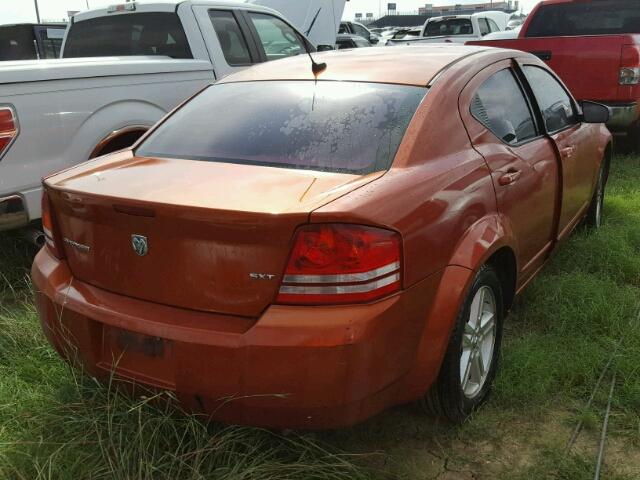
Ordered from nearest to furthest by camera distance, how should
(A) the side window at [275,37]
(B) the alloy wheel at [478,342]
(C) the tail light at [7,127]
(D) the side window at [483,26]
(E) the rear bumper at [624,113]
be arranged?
1. (B) the alloy wheel at [478,342]
2. (C) the tail light at [7,127]
3. (A) the side window at [275,37]
4. (E) the rear bumper at [624,113]
5. (D) the side window at [483,26]

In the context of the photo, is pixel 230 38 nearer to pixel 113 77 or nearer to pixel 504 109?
pixel 113 77

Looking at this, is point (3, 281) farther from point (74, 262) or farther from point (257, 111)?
point (257, 111)

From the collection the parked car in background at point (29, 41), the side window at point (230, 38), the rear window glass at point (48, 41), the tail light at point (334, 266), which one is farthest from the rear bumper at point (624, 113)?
the rear window glass at point (48, 41)

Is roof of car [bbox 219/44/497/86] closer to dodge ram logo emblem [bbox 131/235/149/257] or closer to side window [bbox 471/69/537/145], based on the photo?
side window [bbox 471/69/537/145]

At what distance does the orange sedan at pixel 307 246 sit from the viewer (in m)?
2.08

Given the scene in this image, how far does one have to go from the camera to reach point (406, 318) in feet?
7.25

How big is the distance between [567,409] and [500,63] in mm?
1730

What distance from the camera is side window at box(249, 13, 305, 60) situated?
6227 mm

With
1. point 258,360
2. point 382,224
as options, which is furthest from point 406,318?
point 258,360

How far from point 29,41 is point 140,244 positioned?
314 inches

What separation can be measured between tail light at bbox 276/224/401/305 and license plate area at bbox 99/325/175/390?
1.50ft

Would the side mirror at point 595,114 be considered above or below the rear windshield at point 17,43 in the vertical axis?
below

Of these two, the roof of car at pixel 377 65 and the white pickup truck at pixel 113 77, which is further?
the white pickup truck at pixel 113 77

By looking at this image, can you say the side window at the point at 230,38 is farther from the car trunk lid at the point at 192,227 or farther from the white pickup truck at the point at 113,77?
the car trunk lid at the point at 192,227
